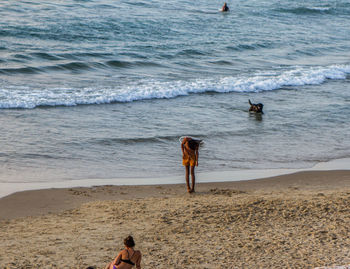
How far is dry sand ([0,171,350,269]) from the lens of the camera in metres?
7.75

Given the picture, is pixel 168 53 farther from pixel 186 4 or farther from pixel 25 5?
pixel 186 4

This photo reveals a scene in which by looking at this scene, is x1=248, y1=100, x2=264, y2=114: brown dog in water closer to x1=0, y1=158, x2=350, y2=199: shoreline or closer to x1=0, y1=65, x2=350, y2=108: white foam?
x1=0, y1=65, x2=350, y2=108: white foam

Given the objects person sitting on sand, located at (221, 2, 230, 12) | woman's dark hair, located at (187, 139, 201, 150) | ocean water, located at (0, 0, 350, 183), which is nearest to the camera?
woman's dark hair, located at (187, 139, 201, 150)

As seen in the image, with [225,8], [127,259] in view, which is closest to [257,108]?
[127,259]

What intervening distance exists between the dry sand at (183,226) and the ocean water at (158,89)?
1336 millimetres

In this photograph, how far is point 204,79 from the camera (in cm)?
2152

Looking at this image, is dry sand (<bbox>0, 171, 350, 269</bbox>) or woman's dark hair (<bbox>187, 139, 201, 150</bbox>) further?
woman's dark hair (<bbox>187, 139, 201, 150</bbox>)

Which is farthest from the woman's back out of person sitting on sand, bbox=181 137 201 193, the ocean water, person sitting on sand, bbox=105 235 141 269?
the ocean water

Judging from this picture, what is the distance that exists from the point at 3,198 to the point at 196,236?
371cm

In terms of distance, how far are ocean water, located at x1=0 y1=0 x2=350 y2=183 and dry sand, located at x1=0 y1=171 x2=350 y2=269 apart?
1.34 m

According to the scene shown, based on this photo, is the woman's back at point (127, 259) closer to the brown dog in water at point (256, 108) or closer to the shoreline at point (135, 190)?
the shoreline at point (135, 190)

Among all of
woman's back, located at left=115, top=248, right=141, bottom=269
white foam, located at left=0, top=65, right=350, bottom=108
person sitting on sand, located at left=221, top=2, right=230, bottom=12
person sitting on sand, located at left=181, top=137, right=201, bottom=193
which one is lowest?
woman's back, located at left=115, top=248, right=141, bottom=269

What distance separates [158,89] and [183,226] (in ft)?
35.6

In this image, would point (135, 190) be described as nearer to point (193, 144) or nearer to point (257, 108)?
point (193, 144)
